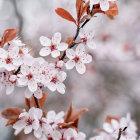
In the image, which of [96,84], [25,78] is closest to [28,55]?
[25,78]

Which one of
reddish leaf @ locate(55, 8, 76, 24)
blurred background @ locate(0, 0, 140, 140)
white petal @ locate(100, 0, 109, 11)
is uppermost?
white petal @ locate(100, 0, 109, 11)

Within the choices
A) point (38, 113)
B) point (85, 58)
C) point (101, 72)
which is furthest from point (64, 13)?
point (101, 72)

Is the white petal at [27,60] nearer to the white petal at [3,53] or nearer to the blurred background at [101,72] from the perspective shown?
the white petal at [3,53]

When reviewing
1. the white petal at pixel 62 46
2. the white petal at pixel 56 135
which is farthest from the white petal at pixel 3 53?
the white petal at pixel 56 135

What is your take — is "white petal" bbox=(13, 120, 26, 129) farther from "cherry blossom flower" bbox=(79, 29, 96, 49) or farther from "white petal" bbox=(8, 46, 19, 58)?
"cherry blossom flower" bbox=(79, 29, 96, 49)

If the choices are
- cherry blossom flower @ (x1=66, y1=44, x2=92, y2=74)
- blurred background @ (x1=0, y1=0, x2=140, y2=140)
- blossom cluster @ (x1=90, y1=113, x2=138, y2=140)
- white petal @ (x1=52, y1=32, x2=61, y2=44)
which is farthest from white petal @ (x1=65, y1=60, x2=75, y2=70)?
blurred background @ (x1=0, y1=0, x2=140, y2=140)
